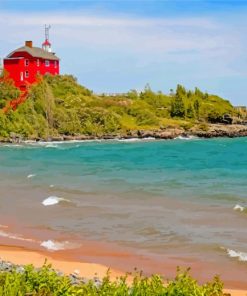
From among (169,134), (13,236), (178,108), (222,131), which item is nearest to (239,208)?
Answer: (13,236)

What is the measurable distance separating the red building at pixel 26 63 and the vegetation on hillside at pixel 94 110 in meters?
2.83

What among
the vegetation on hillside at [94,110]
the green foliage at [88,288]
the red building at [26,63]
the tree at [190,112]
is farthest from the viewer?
the tree at [190,112]

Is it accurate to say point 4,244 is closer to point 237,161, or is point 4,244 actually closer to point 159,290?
point 159,290

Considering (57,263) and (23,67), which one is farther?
(23,67)

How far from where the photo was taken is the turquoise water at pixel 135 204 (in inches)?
902

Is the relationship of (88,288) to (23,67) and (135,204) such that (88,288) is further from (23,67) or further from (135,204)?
(23,67)

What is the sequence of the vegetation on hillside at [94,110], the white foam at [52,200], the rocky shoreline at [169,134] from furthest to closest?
the vegetation on hillside at [94,110]
the rocky shoreline at [169,134]
the white foam at [52,200]

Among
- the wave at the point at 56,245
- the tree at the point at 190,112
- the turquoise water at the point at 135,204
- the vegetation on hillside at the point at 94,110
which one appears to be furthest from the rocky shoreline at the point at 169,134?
the wave at the point at 56,245

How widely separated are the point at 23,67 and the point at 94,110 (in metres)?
16.2

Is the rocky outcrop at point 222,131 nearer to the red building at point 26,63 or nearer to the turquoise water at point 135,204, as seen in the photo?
the red building at point 26,63

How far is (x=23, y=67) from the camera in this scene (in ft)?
380

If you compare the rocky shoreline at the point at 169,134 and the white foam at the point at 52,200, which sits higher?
the rocky shoreline at the point at 169,134

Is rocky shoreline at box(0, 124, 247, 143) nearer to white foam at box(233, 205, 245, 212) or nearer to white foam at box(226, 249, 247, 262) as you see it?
white foam at box(233, 205, 245, 212)

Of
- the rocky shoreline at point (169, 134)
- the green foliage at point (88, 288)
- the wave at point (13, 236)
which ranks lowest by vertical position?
the wave at point (13, 236)
